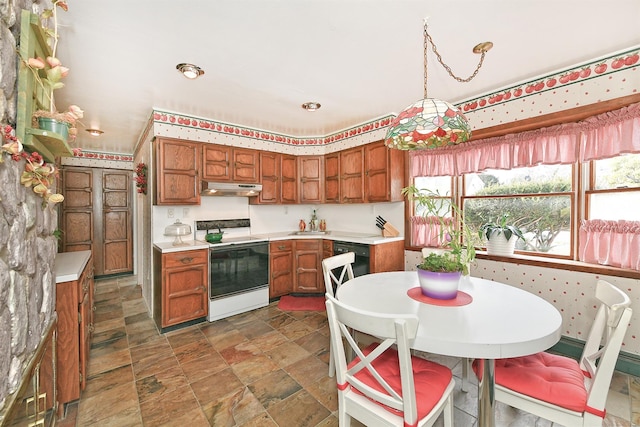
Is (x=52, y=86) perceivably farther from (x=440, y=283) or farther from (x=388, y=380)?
(x=440, y=283)

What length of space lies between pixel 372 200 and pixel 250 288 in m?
1.94

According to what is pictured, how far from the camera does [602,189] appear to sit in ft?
7.50

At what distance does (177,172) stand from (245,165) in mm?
870

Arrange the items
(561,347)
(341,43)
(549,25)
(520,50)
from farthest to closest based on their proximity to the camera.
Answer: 1. (561,347)
2. (520,50)
3. (341,43)
4. (549,25)

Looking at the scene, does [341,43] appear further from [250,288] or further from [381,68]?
[250,288]

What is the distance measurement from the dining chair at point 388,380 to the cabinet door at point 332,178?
2.82 metres

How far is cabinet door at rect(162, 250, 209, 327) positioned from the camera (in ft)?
9.26

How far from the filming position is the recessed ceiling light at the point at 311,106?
117 inches

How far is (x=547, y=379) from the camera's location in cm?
131

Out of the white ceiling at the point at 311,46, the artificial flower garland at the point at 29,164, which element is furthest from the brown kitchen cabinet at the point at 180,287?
the artificial flower garland at the point at 29,164

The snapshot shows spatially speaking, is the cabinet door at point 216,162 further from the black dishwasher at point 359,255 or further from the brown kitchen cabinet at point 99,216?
the brown kitchen cabinet at point 99,216

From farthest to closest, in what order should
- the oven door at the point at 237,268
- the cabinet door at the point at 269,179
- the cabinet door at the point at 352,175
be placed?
the cabinet door at the point at 269,179 < the cabinet door at the point at 352,175 < the oven door at the point at 237,268

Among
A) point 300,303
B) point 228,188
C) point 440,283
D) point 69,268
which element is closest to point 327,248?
point 300,303

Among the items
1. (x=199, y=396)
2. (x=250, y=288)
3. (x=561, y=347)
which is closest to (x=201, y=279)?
(x=250, y=288)
